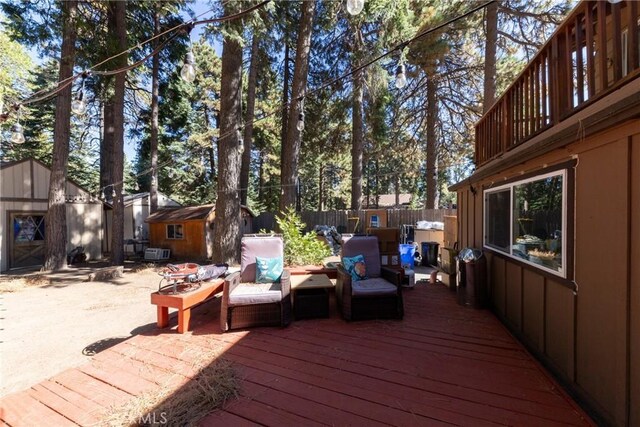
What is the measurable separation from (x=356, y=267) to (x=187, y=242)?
10.3m

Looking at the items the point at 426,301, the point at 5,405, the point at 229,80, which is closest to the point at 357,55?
the point at 229,80

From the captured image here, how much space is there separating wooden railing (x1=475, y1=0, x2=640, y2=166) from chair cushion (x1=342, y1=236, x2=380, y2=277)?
7.43 feet

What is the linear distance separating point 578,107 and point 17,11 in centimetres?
1325

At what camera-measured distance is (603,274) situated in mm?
1989

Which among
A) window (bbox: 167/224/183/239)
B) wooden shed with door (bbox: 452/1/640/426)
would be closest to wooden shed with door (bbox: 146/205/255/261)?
window (bbox: 167/224/183/239)

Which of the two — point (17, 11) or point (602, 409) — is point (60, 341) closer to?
point (602, 409)

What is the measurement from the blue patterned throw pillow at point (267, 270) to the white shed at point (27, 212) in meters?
10.8

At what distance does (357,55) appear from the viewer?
10648mm

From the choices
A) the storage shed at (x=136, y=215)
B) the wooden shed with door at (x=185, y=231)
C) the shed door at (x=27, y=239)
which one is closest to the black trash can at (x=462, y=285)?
the wooden shed with door at (x=185, y=231)

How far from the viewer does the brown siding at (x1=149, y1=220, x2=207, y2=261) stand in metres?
12.3

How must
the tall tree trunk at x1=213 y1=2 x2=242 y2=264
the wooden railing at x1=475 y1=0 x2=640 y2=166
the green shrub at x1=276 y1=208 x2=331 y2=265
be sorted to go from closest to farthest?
the wooden railing at x1=475 y1=0 x2=640 y2=166, the green shrub at x1=276 y1=208 x2=331 y2=265, the tall tree trunk at x1=213 y1=2 x2=242 y2=264

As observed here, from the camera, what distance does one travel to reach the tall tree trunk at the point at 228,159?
7359mm

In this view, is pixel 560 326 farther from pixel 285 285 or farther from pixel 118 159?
pixel 118 159

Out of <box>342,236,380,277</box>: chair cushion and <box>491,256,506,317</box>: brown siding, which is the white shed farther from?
<box>491,256,506,317</box>: brown siding
